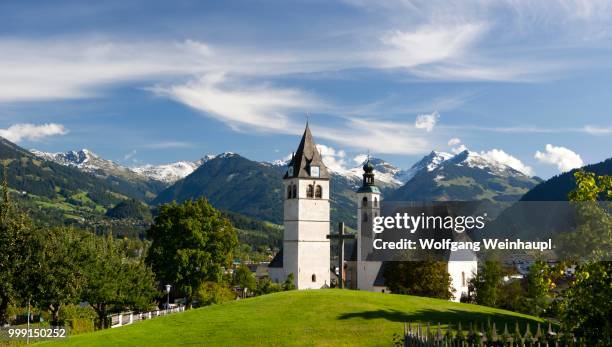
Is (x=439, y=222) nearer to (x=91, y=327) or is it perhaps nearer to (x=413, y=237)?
(x=413, y=237)

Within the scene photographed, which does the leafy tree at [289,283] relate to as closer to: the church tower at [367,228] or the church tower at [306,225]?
the church tower at [306,225]

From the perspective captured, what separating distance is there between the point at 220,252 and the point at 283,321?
36.6 metres

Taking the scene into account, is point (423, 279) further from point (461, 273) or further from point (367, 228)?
point (367, 228)

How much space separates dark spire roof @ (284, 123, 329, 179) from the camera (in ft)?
338

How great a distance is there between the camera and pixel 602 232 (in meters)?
14.3

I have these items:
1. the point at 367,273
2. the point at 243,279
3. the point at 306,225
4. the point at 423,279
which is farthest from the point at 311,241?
the point at 243,279

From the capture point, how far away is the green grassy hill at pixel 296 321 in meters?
36.4

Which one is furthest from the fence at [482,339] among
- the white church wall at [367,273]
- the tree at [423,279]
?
the white church wall at [367,273]

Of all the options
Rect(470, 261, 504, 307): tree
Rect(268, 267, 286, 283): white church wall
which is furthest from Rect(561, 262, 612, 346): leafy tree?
A: Rect(268, 267, 286, 283): white church wall

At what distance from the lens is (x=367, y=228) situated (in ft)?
360

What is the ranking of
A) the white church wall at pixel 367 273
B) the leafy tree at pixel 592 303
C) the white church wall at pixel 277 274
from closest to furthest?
the leafy tree at pixel 592 303
the white church wall at pixel 367 273
the white church wall at pixel 277 274

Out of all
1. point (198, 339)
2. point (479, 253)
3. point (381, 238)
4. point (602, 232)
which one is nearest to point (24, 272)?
point (198, 339)

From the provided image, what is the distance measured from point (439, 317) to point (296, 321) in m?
9.86

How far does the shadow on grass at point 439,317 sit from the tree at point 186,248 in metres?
33.5
